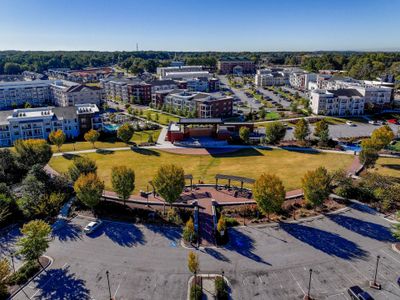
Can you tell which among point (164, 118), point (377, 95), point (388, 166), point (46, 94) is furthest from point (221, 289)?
point (46, 94)

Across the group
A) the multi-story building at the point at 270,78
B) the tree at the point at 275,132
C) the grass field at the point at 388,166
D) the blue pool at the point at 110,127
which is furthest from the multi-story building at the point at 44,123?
the multi-story building at the point at 270,78

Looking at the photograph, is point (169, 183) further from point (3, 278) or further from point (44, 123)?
point (44, 123)

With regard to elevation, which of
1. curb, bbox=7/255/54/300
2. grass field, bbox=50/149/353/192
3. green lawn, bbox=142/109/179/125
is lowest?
curb, bbox=7/255/54/300

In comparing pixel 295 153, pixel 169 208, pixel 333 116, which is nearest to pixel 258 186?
pixel 169 208

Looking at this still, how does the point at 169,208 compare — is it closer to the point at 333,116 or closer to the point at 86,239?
the point at 86,239

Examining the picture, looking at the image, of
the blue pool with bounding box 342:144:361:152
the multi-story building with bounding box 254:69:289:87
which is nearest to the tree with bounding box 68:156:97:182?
the blue pool with bounding box 342:144:361:152

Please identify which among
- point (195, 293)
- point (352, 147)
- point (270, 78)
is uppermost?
point (270, 78)

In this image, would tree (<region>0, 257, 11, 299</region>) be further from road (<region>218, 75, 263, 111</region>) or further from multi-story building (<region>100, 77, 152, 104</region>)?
multi-story building (<region>100, 77, 152, 104</region>)
